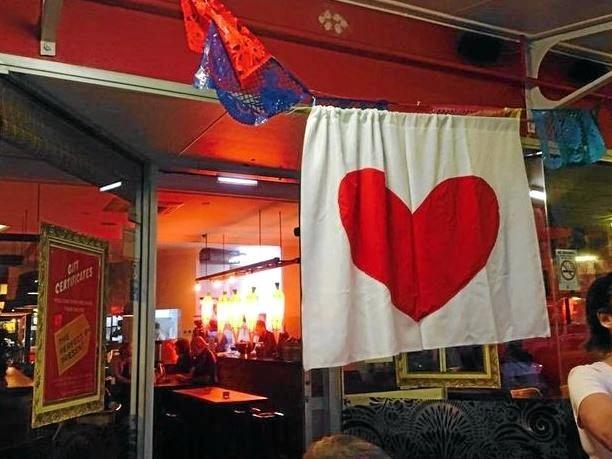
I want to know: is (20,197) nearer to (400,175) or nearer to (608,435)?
(400,175)

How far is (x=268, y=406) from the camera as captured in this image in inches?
246

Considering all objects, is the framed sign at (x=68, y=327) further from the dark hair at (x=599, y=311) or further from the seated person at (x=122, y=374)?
the dark hair at (x=599, y=311)

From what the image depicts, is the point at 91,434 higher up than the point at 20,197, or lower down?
lower down

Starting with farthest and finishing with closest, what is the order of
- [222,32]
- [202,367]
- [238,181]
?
[202,367] → [238,181] → [222,32]

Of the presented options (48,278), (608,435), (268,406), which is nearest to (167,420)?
(268,406)

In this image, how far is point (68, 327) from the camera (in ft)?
8.04

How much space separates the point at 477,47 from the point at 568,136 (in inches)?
30.5

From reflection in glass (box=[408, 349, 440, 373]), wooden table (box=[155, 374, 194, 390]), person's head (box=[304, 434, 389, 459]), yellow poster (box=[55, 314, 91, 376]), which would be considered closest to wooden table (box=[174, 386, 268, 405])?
wooden table (box=[155, 374, 194, 390])

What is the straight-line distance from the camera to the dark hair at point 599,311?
2.13m

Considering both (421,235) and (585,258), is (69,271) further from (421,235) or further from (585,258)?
(585,258)

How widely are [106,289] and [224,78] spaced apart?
1247 mm

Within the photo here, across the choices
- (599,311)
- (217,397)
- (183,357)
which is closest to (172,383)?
(183,357)

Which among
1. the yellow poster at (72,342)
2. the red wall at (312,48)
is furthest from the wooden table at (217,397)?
the red wall at (312,48)

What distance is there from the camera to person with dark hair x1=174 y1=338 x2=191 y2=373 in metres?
8.80
